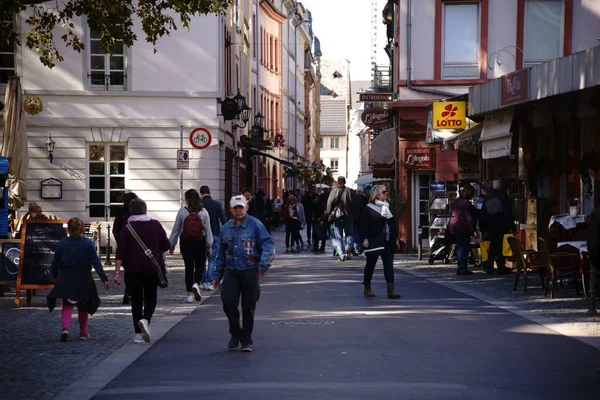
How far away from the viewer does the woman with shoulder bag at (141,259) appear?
11.9 meters

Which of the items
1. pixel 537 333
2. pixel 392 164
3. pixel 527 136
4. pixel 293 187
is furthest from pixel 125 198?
pixel 293 187

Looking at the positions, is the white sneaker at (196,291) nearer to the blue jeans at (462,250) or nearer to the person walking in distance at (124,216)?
the person walking in distance at (124,216)

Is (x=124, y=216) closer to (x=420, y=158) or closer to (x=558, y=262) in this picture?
(x=558, y=262)

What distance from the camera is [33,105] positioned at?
2995 centimetres

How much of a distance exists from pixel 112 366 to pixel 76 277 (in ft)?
7.93

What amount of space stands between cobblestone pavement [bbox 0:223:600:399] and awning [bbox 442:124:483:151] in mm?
2699

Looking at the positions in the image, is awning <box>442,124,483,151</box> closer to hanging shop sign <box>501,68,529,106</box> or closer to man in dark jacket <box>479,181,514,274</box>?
man in dark jacket <box>479,181,514,274</box>

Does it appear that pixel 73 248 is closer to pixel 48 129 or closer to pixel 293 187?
pixel 48 129

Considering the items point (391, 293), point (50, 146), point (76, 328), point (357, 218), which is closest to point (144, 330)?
point (76, 328)

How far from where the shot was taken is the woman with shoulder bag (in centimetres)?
1186

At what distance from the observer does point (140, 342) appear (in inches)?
463

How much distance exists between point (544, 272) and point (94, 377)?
433 inches

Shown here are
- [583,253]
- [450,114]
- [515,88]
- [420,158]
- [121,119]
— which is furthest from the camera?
[420,158]

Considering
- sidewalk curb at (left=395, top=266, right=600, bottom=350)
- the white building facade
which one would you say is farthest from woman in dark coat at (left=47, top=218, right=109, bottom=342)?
the white building facade
